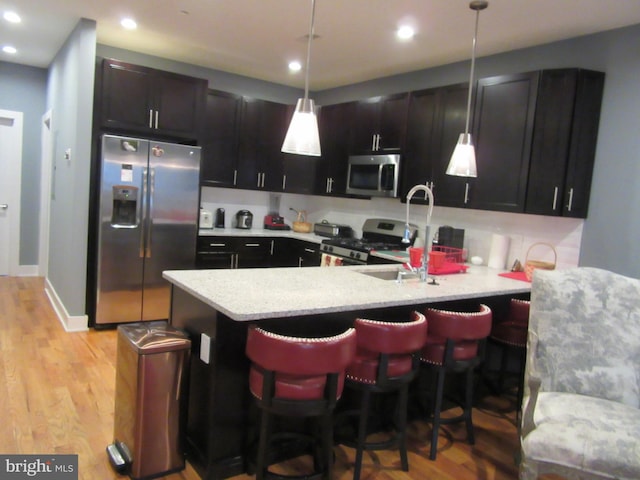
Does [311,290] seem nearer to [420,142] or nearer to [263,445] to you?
[263,445]

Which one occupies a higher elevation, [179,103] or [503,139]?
[179,103]

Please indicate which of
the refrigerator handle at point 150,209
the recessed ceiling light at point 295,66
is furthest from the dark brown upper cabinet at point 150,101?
the recessed ceiling light at point 295,66

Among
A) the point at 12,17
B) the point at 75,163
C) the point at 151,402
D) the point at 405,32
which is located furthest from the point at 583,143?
the point at 12,17

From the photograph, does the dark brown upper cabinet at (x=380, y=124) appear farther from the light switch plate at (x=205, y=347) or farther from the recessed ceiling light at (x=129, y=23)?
the light switch plate at (x=205, y=347)

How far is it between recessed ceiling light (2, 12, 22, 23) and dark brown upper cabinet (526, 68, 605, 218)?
14.0 ft

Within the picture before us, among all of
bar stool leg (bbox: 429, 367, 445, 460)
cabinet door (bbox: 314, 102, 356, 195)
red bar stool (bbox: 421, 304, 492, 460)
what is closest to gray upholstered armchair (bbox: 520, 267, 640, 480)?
red bar stool (bbox: 421, 304, 492, 460)

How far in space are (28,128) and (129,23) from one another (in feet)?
10.2

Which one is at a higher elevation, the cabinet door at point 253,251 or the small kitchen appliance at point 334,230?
the small kitchen appliance at point 334,230

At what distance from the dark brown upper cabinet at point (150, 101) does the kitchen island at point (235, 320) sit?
8.05ft

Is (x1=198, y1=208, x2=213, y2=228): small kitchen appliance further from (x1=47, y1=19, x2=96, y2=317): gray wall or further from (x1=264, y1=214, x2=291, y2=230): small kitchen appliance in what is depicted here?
(x1=47, y1=19, x2=96, y2=317): gray wall

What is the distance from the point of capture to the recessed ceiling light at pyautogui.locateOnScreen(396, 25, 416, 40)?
362 centimetres

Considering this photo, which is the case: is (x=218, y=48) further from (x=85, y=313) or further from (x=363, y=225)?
(x=85, y=313)

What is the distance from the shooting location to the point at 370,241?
501cm

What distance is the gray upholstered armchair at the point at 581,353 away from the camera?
7.00 ft
